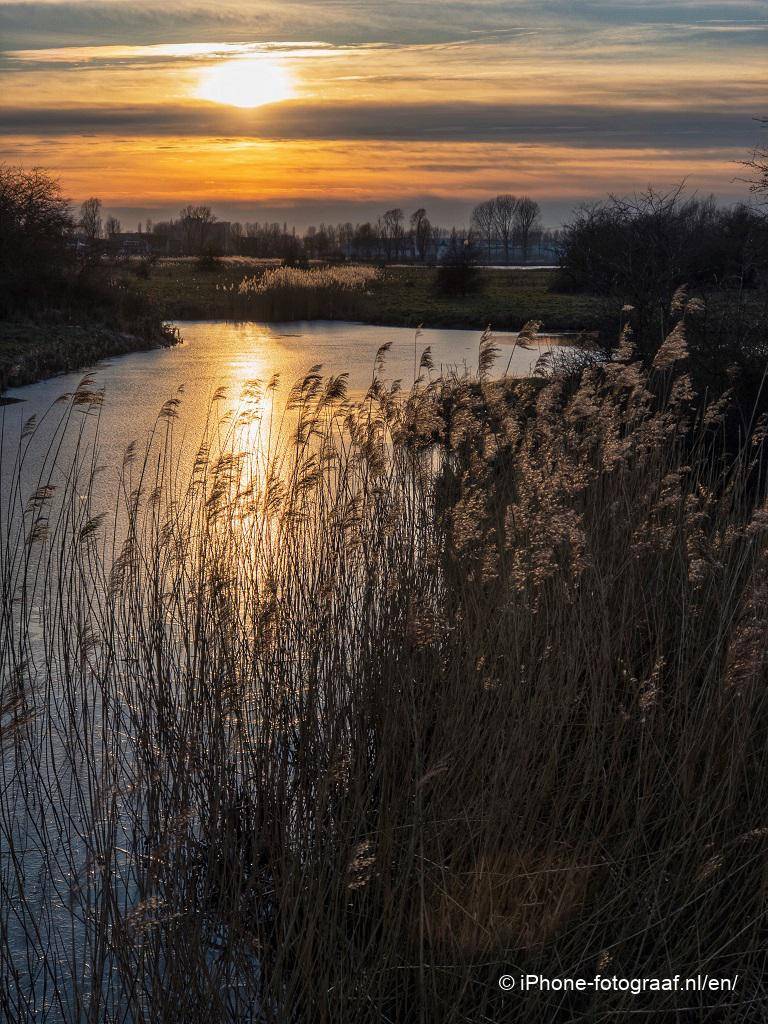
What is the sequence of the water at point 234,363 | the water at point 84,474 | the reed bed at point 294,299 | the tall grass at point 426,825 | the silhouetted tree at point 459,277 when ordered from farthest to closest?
the silhouetted tree at point 459,277 < the reed bed at point 294,299 < the water at point 234,363 < the water at point 84,474 < the tall grass at point 426,825

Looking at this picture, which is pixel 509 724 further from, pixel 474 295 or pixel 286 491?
pixel 474 295

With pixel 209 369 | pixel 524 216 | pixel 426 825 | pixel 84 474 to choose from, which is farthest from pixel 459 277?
pixel 524 216

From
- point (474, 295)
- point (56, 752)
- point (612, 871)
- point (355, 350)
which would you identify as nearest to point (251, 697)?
point (56, 752)

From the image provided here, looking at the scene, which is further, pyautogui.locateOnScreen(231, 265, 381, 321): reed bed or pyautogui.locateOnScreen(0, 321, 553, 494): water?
pyautogui.locateOnScreen(231, 265, 381, 321): reed bed

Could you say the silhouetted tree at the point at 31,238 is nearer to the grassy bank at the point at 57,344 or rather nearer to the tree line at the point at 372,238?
the grassy bank at the point at 57,344

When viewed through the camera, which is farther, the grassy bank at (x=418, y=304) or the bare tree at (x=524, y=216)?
the bare tree at (x=524, y=216)

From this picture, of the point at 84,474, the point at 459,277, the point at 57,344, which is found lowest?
the point at 84,474

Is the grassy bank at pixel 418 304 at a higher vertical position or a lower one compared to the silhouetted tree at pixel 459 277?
lower

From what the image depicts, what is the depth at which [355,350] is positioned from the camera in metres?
20.4

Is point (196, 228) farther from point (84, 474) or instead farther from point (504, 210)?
point (84, 474)

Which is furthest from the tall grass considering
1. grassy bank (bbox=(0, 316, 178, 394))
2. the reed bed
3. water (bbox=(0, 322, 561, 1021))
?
the reed bed

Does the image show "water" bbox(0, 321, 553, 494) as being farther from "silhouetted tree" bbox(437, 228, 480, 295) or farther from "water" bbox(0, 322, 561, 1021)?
"silhouetted tree" bbox(437, 228, 480, 295)

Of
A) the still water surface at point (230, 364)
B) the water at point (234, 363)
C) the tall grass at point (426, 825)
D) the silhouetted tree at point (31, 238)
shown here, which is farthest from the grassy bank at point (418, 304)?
the tall grass at point (426, 825)

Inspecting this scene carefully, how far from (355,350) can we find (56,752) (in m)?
17.0
